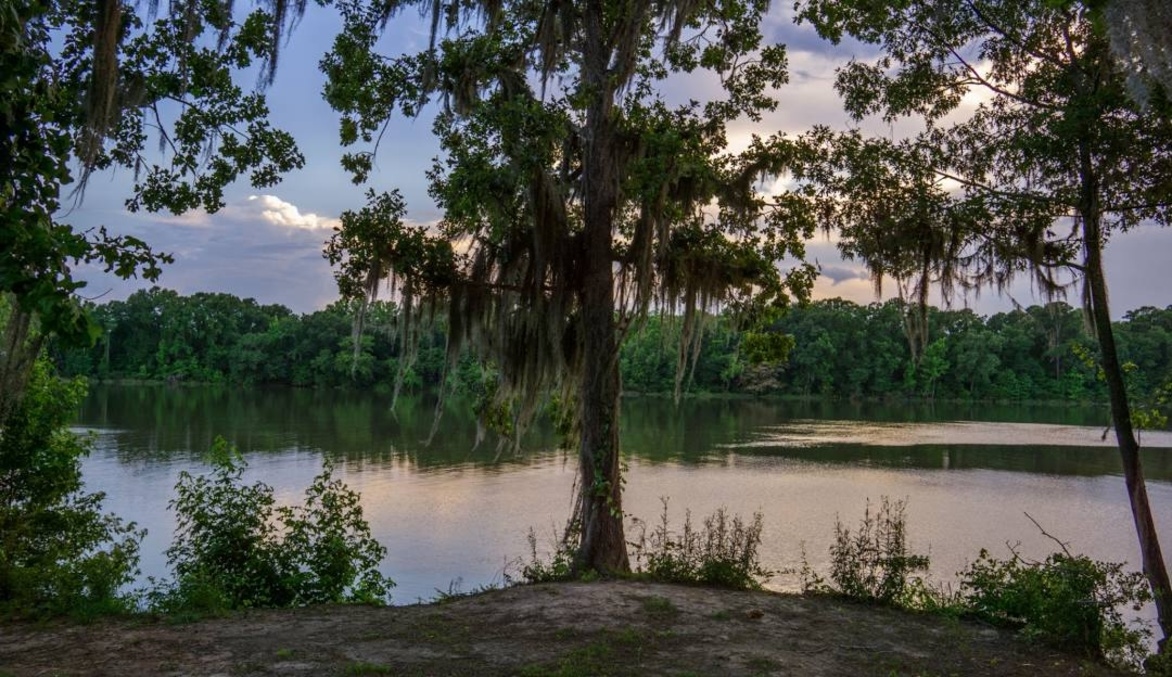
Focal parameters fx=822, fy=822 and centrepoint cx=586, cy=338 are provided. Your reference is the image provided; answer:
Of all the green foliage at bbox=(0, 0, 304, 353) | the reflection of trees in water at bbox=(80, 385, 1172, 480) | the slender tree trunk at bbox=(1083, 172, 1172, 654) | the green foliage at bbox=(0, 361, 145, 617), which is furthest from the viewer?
the reflection of trees in water at bbox=(80, 385, 1172, 480)

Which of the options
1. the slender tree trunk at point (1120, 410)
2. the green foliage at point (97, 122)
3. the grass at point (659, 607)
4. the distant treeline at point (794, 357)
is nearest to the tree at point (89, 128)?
the green foliage at point (97, 122)

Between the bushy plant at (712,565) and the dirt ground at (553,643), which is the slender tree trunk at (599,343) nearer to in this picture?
the bushy plant at (712,565)

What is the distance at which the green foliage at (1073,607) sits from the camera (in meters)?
5.66

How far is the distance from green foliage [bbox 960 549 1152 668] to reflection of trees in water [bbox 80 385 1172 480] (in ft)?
44.7

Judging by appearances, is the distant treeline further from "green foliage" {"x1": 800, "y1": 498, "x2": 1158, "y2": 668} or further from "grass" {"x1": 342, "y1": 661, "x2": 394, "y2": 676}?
"grass" {"x1": 342, "y1": 661, "x2": 394, "y2": 676}

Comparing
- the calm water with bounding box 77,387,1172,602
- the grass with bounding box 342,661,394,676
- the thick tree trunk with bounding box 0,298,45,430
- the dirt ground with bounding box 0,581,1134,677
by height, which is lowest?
the calm water with bounding box 77,387,1172,602

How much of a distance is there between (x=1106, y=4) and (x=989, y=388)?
7458 cm

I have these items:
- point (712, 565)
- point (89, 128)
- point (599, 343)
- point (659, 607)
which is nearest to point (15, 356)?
point (89, 128)

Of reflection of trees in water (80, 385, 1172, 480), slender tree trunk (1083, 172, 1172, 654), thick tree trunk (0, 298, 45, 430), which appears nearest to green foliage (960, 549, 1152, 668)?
slender tree trunk (1083, 172, 1172, 654)

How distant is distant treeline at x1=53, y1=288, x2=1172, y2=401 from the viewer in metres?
67.3

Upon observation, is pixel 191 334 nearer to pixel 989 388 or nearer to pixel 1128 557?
pixel 989 388

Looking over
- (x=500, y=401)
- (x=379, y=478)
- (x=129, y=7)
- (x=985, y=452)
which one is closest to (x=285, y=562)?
(x=500, y=401)

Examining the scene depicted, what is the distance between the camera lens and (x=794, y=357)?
72000 mm

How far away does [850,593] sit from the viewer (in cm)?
720
